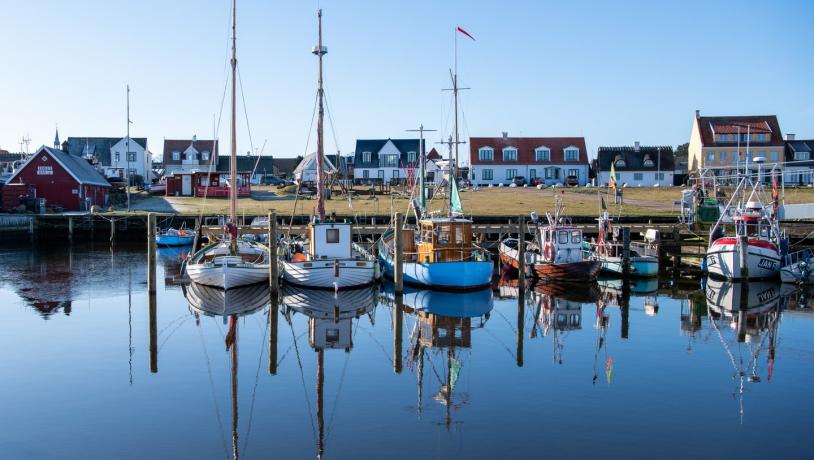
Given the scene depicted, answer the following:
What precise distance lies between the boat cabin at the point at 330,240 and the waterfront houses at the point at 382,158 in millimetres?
57796

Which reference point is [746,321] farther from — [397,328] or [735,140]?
[735,140]

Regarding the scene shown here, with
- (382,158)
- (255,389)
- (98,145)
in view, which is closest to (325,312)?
(255,389)

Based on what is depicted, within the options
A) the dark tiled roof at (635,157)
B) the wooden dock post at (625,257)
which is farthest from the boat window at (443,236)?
the dark tiled roof at (635,157)

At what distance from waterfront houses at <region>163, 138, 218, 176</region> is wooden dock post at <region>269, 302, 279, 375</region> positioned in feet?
238

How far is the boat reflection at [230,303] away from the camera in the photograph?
73.7 ft


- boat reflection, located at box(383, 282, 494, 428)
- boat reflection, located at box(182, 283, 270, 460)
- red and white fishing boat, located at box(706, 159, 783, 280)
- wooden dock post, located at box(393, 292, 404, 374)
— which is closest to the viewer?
boat reflection, located at box(383, 282, 494, 428)

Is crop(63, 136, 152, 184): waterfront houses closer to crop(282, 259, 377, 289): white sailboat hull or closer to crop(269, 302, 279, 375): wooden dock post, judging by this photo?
crop(282, 259, 377, 289): white sailboat hull

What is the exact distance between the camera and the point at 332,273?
30.0 m

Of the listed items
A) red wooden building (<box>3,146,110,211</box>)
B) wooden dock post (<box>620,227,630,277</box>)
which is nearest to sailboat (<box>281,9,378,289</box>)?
wooden dock post (<box>620,227,630,277</box>)

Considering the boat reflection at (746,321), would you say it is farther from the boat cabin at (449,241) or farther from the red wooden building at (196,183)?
the red wooden building at (196,183)

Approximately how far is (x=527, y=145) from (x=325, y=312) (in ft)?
205

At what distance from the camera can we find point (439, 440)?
14008 millimetres

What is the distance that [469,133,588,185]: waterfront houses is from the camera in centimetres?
8294

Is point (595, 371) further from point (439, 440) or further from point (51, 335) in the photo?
point (51, 335)
